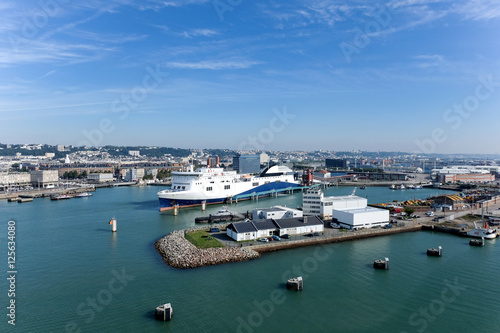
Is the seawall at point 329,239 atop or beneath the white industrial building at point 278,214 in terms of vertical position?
beneath

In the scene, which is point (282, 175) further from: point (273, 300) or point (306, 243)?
point (273, 300)

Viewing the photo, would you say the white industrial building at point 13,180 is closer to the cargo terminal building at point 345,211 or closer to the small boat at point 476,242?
the cargo terminal building at point 345,211

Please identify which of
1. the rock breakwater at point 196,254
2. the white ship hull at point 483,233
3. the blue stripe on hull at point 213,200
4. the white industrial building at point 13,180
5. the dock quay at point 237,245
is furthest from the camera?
the white industrial building at point 13,180

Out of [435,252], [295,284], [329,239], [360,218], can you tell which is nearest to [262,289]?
[295,284]

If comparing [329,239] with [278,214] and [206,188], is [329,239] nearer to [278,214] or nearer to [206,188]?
[278,214]

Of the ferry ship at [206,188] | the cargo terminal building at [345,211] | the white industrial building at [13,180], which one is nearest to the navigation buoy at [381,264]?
the cargo terminal building at [345,211]

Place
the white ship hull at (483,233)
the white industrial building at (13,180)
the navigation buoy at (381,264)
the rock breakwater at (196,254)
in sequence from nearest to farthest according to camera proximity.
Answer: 1. the navigation buoy at (381,264)
2. the rock breakwater at (196,254)
3. the white ship hull at (483,233)
4. the white industrial building at (13,180)

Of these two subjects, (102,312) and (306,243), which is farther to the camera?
(306,243)

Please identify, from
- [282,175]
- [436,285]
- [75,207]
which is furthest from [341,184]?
[436,285]
